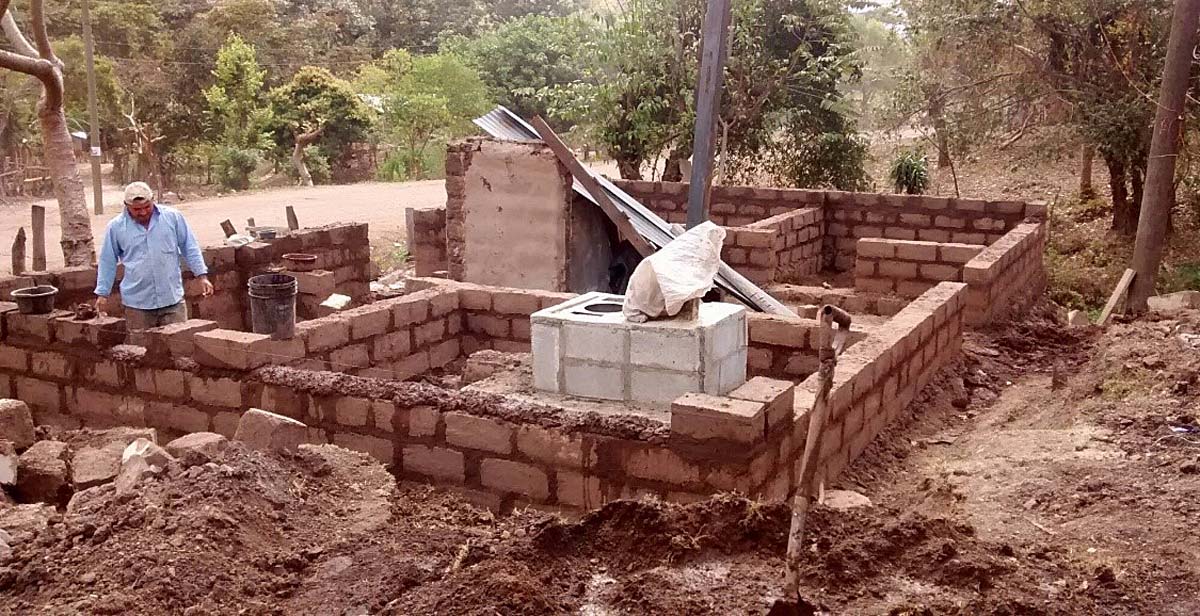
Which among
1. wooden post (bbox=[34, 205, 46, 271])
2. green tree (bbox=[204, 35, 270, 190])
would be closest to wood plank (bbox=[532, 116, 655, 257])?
wooden post (bbox=[34, 205, 46, 271])

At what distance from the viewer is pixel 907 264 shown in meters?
10.4

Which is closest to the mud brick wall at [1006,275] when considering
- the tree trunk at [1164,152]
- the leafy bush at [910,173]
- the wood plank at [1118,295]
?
the wood plank at [1118,295]

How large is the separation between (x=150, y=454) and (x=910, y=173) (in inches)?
567

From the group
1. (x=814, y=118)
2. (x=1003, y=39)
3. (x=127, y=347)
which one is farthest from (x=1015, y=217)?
(x=127, y=347)

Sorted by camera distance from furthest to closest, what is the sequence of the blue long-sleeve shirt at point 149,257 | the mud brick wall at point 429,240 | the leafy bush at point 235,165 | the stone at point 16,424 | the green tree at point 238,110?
1. the green tree at point 238,110
2. the leafy bush at point 235,165
3. the mud brick wall at point 429,240
4. the blue long-sleeve shirt at point 149,257
5. the stone at point 16,424

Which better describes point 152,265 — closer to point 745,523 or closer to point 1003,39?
point 745,523

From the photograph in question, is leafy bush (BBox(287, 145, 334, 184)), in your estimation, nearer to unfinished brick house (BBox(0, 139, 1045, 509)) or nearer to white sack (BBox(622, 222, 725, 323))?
unfinished brick house (BBox(0, 139, 1045, 509))

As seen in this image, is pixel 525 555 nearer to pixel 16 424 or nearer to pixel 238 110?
pixel 16 424

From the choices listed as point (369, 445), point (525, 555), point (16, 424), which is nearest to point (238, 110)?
point (16, 424)

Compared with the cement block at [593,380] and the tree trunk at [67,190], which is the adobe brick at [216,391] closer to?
the cement block at [593,380]

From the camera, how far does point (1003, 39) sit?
15531 mm

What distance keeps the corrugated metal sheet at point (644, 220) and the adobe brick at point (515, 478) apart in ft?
11.5

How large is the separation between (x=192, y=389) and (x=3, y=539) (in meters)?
2.15

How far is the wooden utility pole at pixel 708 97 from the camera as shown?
9.79 m
